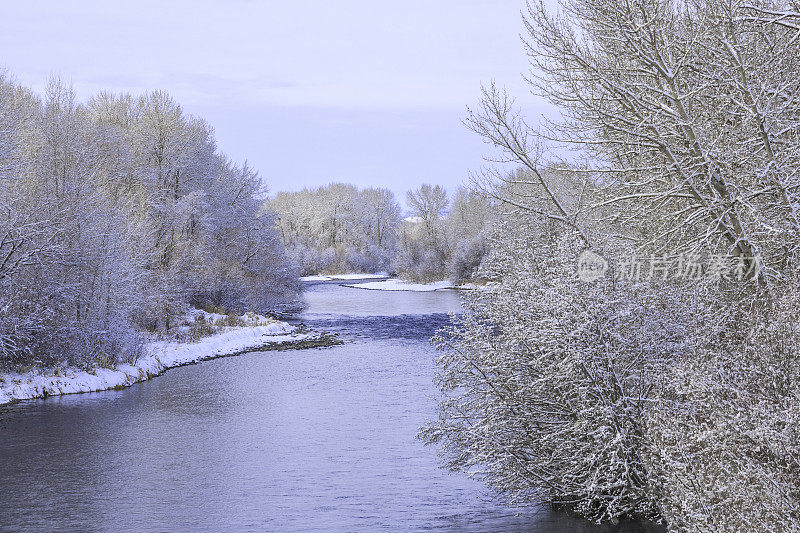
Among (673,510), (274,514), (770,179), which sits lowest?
(274,514)

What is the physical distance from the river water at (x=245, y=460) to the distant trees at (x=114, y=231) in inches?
112

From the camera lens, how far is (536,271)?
10.9 meters

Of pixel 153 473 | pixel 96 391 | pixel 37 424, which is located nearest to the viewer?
pixel 153 473

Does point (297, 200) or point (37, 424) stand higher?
point (297, 200)

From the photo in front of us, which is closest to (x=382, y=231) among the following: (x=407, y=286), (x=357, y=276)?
(x=357, y=276)

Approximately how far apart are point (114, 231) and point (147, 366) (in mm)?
4661

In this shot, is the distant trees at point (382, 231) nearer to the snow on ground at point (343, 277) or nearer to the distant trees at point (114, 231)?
the snow on ground at point (343, 277)

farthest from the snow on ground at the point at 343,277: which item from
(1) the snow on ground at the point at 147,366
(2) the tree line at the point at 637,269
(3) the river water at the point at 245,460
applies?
(2) the tree line at the point at 637,269

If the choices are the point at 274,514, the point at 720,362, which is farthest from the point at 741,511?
the point at 274,514

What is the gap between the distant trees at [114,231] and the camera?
2175 centimetres

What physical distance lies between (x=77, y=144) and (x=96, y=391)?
1042cm

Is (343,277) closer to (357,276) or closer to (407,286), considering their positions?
(357,276)

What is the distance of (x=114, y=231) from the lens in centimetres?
2462

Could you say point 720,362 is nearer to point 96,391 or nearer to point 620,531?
point 620,531
